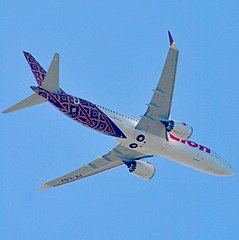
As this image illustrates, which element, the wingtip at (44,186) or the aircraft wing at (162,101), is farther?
the wingtip at (44,186)

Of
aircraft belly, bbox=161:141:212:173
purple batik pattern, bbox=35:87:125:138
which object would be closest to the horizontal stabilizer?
purple batik pattern, bbox=35:87:125:138

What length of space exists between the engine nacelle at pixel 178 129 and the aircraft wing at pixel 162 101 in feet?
1.91

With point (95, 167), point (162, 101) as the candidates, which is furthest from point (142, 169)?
point (162, 101)

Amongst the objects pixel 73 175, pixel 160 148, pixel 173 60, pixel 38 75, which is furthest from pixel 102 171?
pixel 173 60

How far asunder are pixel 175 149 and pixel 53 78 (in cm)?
1301

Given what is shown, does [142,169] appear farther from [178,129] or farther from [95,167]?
[178,129]

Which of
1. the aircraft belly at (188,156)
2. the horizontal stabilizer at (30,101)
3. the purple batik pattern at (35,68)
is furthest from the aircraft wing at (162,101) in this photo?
the purple batik pattern at (35,68)

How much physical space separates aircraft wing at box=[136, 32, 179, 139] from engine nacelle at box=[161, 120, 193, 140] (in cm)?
58

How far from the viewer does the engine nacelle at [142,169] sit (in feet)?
198

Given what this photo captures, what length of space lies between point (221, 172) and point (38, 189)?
16.7 meters

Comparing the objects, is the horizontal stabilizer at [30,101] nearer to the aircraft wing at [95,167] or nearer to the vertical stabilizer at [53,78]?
the vertical stabilizer at [53,78]

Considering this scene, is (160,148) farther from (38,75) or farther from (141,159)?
(38,75)

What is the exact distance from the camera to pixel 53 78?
51.7 m

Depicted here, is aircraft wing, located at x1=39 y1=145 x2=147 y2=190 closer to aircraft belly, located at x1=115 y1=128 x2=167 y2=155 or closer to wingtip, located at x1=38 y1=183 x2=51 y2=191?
wingtip, located at x1=38 y1=183 x2=51 y2=191
